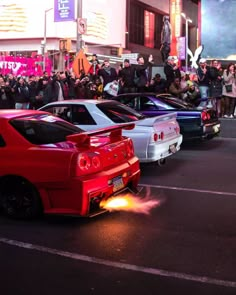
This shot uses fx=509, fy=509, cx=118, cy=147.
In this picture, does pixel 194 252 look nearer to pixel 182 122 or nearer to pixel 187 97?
pixel 182 122

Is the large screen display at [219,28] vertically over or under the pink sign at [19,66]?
over

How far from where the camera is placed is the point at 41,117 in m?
6.68

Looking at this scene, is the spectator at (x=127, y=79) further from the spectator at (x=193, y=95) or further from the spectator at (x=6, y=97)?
the spectator at (x=6, y=97)

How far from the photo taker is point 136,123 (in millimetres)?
8852

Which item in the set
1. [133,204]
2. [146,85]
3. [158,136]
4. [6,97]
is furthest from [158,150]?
[6,97]

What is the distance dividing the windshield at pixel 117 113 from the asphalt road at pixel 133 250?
2.05 meters

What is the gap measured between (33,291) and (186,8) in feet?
199

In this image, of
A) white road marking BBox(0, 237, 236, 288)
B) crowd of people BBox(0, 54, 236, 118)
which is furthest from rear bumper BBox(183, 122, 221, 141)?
white road marking BBox(0, 237, 236, 288)

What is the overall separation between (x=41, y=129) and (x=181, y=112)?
18.7 feet

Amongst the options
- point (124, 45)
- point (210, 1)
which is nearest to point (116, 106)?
point (210, 1)

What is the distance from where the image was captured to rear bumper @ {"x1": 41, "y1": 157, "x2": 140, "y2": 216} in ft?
18.5

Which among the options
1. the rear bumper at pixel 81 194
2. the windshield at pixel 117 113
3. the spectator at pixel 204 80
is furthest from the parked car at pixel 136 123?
the spectator at pixel 204 80

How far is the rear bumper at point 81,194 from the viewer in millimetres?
5641

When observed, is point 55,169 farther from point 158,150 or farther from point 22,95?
point 22,95
